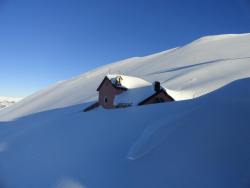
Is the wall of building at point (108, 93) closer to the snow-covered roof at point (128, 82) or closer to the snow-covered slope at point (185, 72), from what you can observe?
the snow-covered roof at point (128, 82)

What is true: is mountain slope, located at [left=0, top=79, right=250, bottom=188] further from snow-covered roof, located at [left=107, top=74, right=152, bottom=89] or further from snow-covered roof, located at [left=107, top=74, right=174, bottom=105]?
snow-covered roof, located at [left=107, top=74, right=152, bottom=89]

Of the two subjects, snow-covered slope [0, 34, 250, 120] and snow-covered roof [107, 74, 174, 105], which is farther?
snow-covered slope [0, 34, 250, 120]

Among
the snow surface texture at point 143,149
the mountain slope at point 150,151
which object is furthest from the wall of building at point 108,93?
the mountain slope at point 150,151

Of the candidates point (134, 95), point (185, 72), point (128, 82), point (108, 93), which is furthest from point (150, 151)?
point (185, 72)

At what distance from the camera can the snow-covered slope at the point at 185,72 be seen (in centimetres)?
5549

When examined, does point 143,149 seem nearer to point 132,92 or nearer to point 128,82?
point 132,92

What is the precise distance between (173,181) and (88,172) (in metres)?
3.21

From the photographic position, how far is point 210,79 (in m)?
56.3

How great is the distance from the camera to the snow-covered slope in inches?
2185

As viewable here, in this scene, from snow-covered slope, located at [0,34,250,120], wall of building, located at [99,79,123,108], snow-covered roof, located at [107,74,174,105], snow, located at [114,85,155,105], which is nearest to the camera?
snow, located at [114,85,155,105]

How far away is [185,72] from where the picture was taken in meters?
70.4

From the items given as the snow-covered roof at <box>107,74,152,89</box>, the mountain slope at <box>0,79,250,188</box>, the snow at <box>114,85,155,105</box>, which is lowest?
the mountain slope at <box>0,79,250,188</box>

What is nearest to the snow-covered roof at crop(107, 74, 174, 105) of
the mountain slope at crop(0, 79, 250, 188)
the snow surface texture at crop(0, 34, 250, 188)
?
the snow surface texture at crop(0, 34, 250, 188)

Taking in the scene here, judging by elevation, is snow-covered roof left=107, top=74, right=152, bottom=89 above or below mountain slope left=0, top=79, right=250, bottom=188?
above
